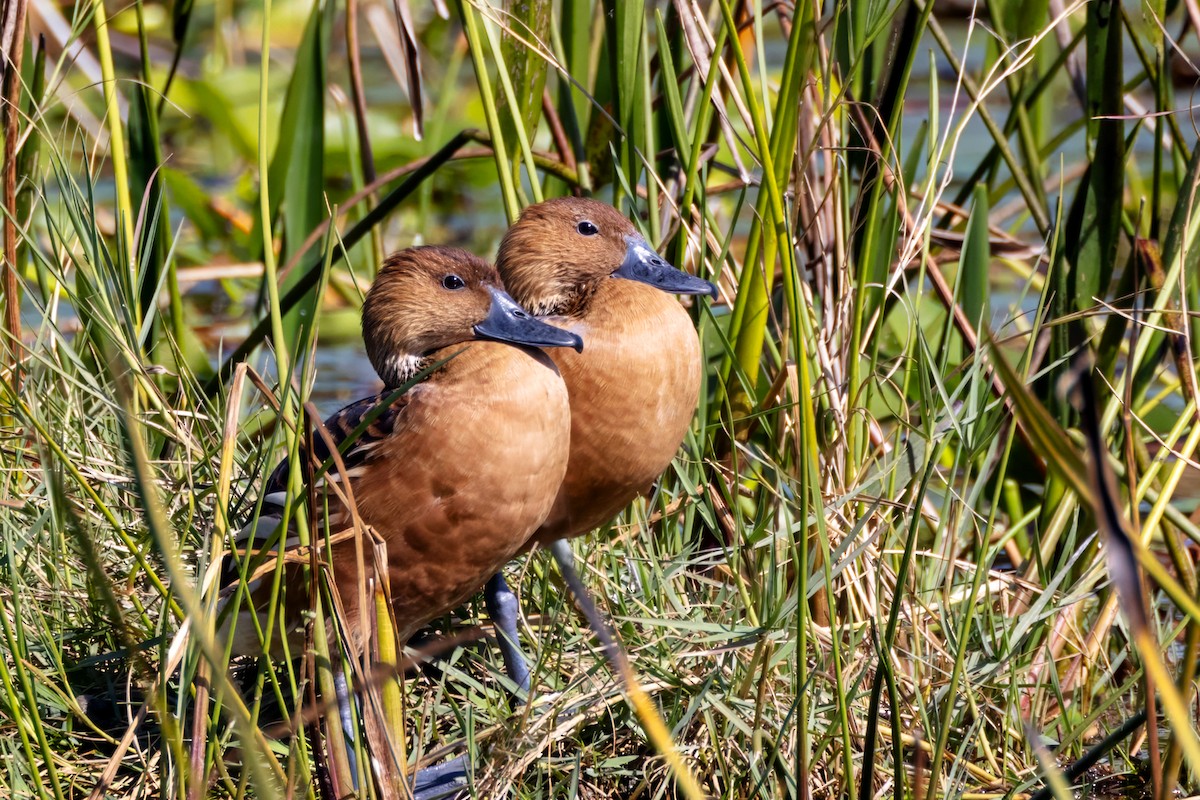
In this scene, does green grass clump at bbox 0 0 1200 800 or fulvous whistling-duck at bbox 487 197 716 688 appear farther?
fulvous whistling-duck at bbox 487 197 716 688

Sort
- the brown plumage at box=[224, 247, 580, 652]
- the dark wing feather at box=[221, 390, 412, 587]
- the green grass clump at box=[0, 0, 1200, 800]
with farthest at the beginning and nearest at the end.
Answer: the dark wing feather at box=[221, 390, 412, 587] → the brown plumage at box=[224, 247, 580, 652] → the green grass clump at box=[0, 0, 1200, 800]

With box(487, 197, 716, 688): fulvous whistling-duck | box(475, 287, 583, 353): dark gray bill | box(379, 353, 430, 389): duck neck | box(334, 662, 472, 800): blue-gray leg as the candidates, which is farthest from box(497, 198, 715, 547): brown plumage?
box(334, 662, 472, 800): blue-gray leg

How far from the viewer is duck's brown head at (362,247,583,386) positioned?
2.24 metres

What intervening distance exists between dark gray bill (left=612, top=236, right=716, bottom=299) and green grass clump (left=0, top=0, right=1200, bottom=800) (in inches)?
4.2

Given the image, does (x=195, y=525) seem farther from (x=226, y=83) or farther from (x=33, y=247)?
(x=226, y=83)

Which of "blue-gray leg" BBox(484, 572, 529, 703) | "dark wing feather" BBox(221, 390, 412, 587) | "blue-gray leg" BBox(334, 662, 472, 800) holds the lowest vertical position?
"blue-gray leg" BBox(334, 662, 472, 800)

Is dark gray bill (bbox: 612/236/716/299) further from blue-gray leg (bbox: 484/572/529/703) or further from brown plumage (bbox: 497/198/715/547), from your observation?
blue-gray leg (bbox: 484/572/529/703)

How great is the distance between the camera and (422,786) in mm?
2102

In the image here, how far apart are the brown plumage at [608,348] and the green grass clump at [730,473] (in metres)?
0.12

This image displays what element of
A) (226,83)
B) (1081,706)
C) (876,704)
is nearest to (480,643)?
(876,704)

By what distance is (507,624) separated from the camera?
2.39 metres

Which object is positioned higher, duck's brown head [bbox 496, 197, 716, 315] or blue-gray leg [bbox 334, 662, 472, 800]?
duck's brown head [bbox 496, 197, 716, 315]

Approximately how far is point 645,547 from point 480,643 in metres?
0.36

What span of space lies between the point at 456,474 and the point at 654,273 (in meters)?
0.65
